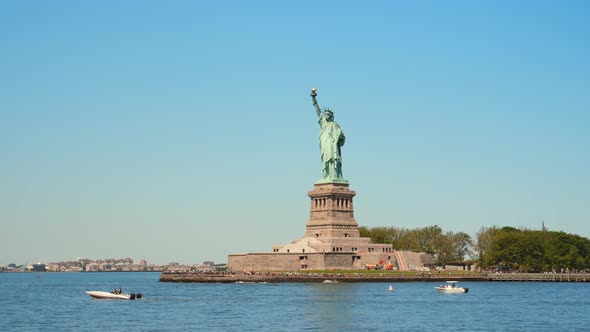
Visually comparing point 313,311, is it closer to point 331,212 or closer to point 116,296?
point 116,296

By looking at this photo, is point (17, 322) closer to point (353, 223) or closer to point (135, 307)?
point (135, 307)

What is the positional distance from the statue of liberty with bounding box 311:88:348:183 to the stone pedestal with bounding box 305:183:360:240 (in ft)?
6.67

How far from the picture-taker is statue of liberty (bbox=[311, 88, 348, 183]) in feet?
556

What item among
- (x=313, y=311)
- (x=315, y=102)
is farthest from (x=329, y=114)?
(x=313, y=311)

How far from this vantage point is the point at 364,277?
490ft

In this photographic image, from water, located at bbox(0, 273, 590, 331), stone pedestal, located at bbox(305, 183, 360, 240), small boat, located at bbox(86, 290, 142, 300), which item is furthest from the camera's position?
stone pedestal, located at bbox(305, 183, 360, 240)

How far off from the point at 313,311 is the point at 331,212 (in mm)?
73238

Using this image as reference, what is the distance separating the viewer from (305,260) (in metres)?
160

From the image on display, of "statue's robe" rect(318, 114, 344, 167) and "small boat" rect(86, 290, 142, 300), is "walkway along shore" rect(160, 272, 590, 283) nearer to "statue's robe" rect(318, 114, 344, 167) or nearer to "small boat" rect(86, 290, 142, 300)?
"statue's robe" rect(318, 114, 344, 167)

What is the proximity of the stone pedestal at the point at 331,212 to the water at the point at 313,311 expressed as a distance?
1244 inches

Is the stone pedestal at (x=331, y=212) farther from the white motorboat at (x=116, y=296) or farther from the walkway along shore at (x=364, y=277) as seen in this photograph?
the white motorboat at (x=116, y=296)

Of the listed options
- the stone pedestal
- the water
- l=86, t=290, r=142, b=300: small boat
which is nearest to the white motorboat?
l=86, t=290, r=142, b=300: small boat

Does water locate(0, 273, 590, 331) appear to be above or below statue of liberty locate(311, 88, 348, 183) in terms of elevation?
below

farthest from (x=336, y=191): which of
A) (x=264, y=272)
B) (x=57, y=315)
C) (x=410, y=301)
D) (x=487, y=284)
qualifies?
(x=57, y=315)
